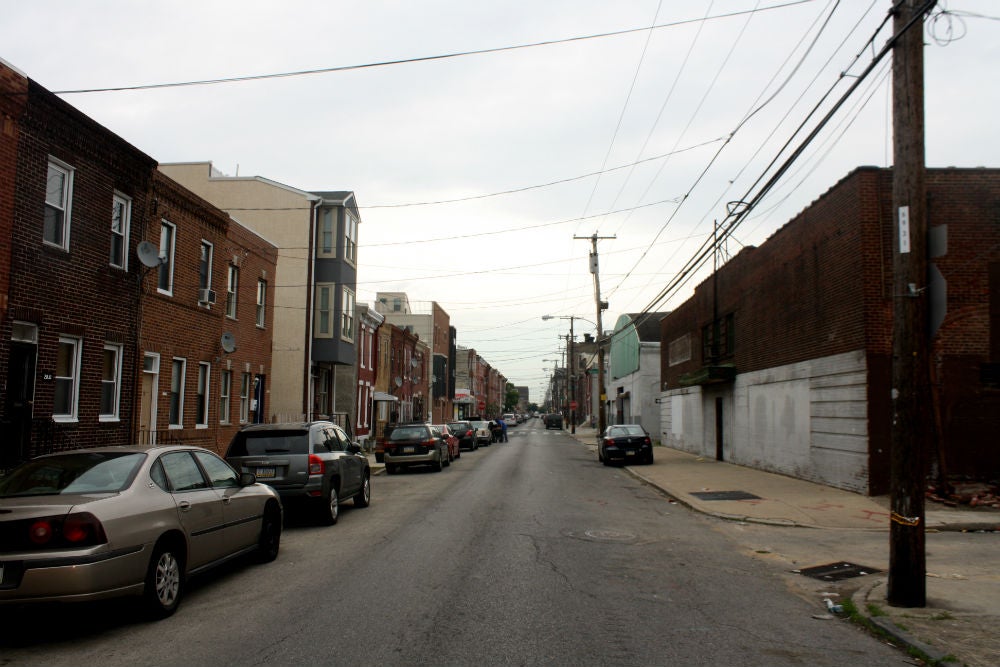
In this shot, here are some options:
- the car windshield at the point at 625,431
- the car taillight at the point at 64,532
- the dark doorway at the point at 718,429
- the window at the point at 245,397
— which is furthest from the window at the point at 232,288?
the dark doorway at the point at 718,429

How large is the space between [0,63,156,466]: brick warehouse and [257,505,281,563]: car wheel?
591 cm

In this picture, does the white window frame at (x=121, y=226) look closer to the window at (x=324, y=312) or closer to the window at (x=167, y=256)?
the window at (x=167, y=256)

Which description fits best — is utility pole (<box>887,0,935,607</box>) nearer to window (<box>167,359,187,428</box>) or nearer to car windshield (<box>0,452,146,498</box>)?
car windshield (<box>0,452,146,498</box>)

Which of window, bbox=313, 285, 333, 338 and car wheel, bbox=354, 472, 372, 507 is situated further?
window, bbox=313, 285, 333, 338

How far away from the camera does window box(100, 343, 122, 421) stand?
1574cm

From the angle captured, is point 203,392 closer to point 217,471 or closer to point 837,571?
point 217,471

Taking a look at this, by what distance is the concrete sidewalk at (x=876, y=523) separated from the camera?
6.17m

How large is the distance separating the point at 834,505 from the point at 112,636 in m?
12.4

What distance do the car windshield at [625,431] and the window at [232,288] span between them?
13.1 metres

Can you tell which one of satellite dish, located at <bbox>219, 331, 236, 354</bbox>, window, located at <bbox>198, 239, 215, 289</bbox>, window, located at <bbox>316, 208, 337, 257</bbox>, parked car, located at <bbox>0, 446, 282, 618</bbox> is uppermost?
window, located at <bbox>316, 208, 337, 257</bbox>

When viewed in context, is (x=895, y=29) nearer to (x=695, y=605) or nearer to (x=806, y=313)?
(x=695, y=605)

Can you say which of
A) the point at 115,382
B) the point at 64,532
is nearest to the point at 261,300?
the point at 115,382

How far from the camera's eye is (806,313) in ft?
61.0

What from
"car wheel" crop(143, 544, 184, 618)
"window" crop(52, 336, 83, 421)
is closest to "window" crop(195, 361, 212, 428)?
"window" crop(52, 336, 83, 421)
